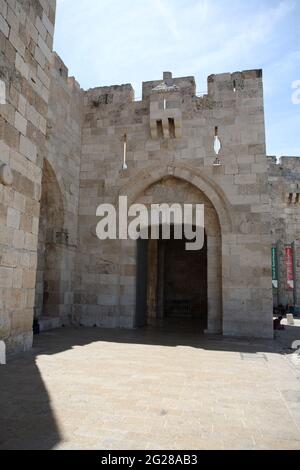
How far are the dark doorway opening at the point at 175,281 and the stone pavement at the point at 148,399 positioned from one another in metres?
7.72

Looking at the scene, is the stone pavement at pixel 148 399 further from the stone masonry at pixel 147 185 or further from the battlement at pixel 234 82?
the battlement at pixel 234 82

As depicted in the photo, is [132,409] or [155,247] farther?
[155,247]

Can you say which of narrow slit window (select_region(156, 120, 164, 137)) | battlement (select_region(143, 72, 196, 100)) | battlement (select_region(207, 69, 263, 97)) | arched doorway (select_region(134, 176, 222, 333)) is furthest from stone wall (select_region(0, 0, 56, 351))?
battlement (select_region(207, 69, 263, 97))

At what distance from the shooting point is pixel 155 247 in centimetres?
1338

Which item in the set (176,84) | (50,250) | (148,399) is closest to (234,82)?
(176,84)

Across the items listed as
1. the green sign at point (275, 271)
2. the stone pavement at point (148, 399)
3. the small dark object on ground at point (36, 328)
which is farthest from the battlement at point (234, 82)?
the green sign at point (275, 271)

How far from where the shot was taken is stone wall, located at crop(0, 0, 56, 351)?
173 inches

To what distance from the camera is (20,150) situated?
15.5ft

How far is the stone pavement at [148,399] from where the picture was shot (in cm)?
224

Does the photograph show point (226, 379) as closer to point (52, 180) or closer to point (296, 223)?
point (52, 180)

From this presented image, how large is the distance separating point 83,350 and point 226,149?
5384 millimetres

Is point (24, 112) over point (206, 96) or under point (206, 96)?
under

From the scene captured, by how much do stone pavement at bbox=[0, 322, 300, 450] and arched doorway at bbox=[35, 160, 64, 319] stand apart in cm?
241
